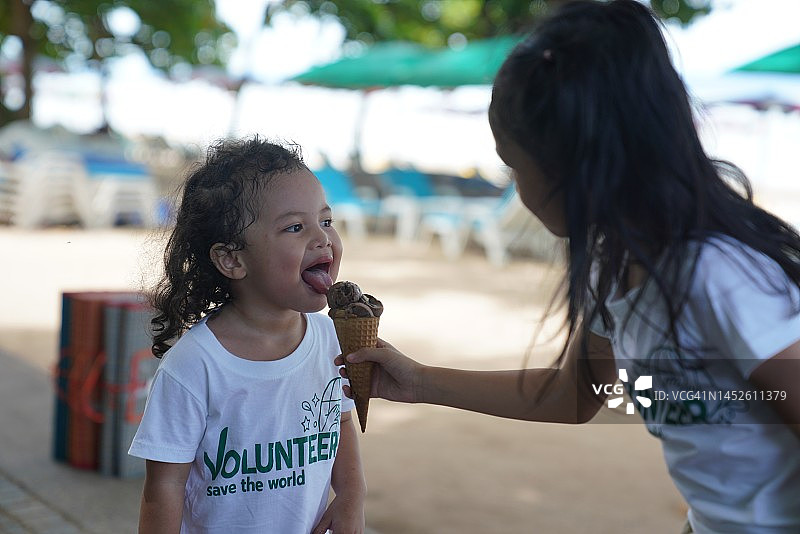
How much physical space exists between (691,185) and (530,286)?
30.7 feet

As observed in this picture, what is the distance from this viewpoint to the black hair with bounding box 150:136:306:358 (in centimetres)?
193

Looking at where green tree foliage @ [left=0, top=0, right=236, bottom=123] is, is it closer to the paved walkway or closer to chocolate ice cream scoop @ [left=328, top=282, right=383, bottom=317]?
the paved walkway

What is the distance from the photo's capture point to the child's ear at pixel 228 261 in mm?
1937

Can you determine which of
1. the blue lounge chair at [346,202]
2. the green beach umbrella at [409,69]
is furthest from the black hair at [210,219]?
the blue lounge chair at [346,202]

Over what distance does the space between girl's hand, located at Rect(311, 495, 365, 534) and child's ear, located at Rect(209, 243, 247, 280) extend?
0.57m

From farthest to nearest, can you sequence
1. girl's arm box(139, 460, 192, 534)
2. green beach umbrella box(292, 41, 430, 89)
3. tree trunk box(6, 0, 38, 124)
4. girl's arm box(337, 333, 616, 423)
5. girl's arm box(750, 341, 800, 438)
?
tree trunk box(6, 0, 38, 124)
green beach umbrella box(292, 41, 430, 89)
girl's arm box(337, 333, 616, 423)
girl's arm box(139, 460, 192, 534)
girl's arm box(750, 341, 800, 438)

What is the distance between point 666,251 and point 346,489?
103 centimetres

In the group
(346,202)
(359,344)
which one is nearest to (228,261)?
(359,344)

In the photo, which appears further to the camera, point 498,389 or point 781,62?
point 781,62

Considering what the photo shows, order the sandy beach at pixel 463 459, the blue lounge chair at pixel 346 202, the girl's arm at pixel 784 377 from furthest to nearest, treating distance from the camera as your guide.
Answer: the blue lounge chair at pixel 346 202, the sandy beach at pixel 463 459, the girl's arm at pixel 784 377

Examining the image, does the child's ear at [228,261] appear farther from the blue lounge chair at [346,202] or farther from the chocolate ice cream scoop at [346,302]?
the blue lounge chair at [346,202]

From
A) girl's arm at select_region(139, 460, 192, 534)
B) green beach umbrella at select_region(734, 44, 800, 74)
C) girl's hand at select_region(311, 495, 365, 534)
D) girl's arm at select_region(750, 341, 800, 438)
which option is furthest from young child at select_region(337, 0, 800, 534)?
green beach umbrella at select_region(734, 44, 800, 74)

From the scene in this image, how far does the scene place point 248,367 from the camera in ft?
6.13

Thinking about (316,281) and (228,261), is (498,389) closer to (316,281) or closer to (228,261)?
(316,281)
